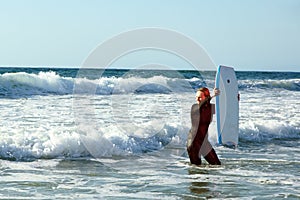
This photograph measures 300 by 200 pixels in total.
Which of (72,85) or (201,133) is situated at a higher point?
(72,85)

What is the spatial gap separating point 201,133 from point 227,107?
1962 millimetres

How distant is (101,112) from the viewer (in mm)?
16172

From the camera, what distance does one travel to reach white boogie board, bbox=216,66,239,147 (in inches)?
395

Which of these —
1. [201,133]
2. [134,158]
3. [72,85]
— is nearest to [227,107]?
[201,133]

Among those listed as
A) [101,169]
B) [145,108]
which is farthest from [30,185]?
[145,108]

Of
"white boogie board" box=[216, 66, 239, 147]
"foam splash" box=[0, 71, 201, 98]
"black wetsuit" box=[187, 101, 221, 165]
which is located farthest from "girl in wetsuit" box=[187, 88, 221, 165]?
"foam splash" box=[0, 71, 201, 98]

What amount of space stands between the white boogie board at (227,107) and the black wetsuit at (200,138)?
4.92ft

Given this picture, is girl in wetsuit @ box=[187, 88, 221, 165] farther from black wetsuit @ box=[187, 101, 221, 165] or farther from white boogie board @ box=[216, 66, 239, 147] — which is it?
white boogie board @ box=[216, 66, 239, 147]

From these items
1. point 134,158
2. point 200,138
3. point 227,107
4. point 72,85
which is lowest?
point 134,158

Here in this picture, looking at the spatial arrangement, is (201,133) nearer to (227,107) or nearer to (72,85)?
(227,107)

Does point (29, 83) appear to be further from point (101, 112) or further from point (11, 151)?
point (11, 151)

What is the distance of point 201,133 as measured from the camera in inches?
334

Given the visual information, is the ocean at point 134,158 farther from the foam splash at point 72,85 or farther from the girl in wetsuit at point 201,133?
the foam splash at point 72,85

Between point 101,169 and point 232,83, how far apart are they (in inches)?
143
